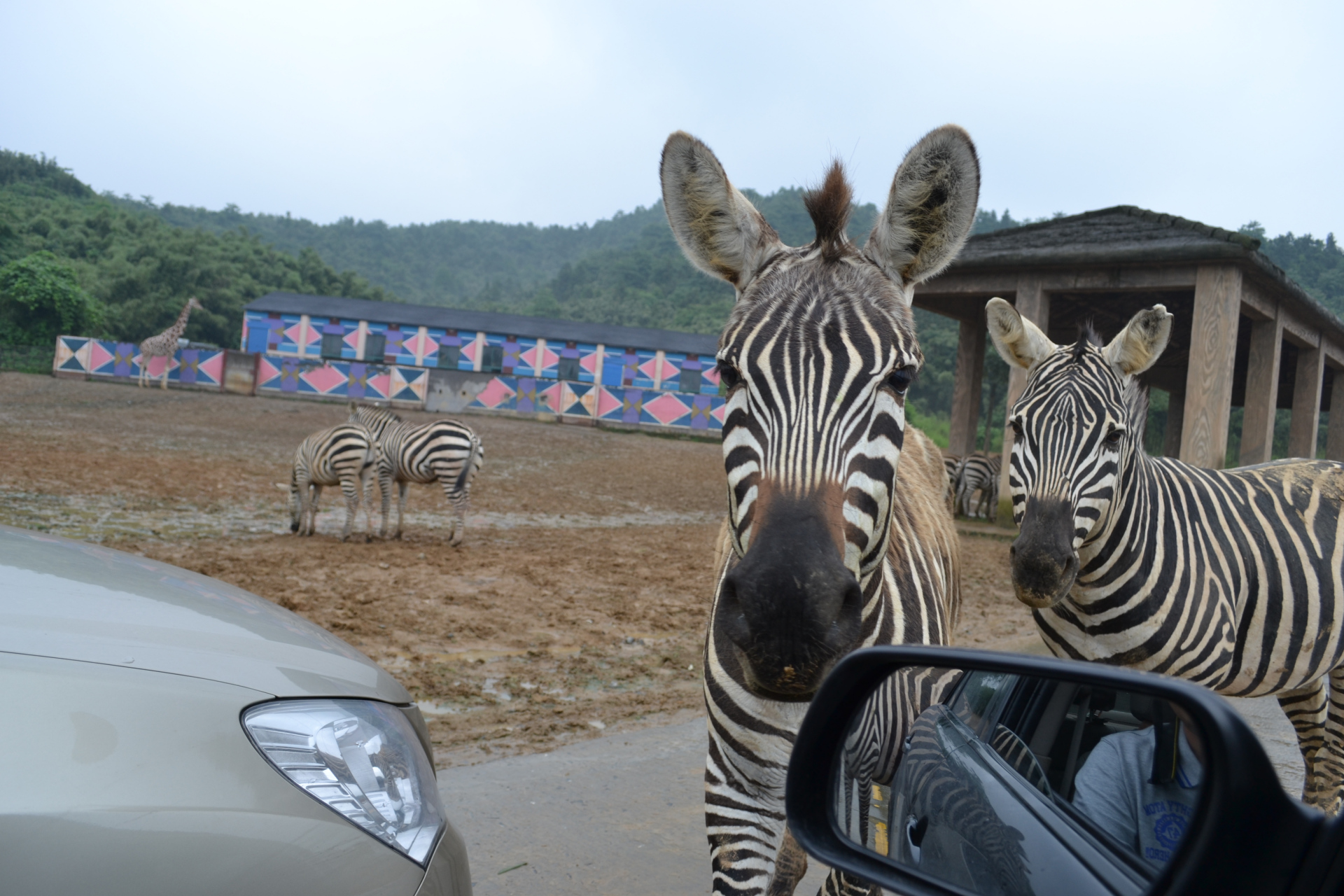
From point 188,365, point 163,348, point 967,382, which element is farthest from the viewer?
point 188,365

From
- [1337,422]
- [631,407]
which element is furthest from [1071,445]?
[631,407]

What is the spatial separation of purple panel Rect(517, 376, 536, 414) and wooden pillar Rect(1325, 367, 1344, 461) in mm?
25979

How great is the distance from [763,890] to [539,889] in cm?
118

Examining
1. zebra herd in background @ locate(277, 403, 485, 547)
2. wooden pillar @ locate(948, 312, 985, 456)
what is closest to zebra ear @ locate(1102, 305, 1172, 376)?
zebra herd in background @ locate(277, 403, 485, 547)

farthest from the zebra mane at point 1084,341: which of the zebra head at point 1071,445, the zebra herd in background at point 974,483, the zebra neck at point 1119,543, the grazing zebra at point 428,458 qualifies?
the zebra herd in background at point 974,483

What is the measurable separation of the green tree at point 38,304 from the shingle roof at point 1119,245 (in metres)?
45.4

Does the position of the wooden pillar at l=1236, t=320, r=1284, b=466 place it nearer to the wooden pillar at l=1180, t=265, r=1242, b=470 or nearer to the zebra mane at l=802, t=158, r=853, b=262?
the wooden pillar at l=1180, t=265, r=1242, b=470

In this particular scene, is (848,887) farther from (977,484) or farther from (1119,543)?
(977,484)

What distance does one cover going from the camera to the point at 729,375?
2121 mm

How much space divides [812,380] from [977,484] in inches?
761

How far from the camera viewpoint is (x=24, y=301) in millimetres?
41750

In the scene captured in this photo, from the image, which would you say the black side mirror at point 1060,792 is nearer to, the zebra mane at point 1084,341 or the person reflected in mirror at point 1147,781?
the person reflected in mirror at point 1147,781

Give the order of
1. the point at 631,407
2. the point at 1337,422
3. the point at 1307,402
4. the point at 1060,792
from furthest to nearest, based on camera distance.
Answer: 1. the point at 631,407
2. the point at 1337,422
3. the point at 1307,402
4. the point at 1060,792

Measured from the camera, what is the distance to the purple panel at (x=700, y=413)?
36000mm
